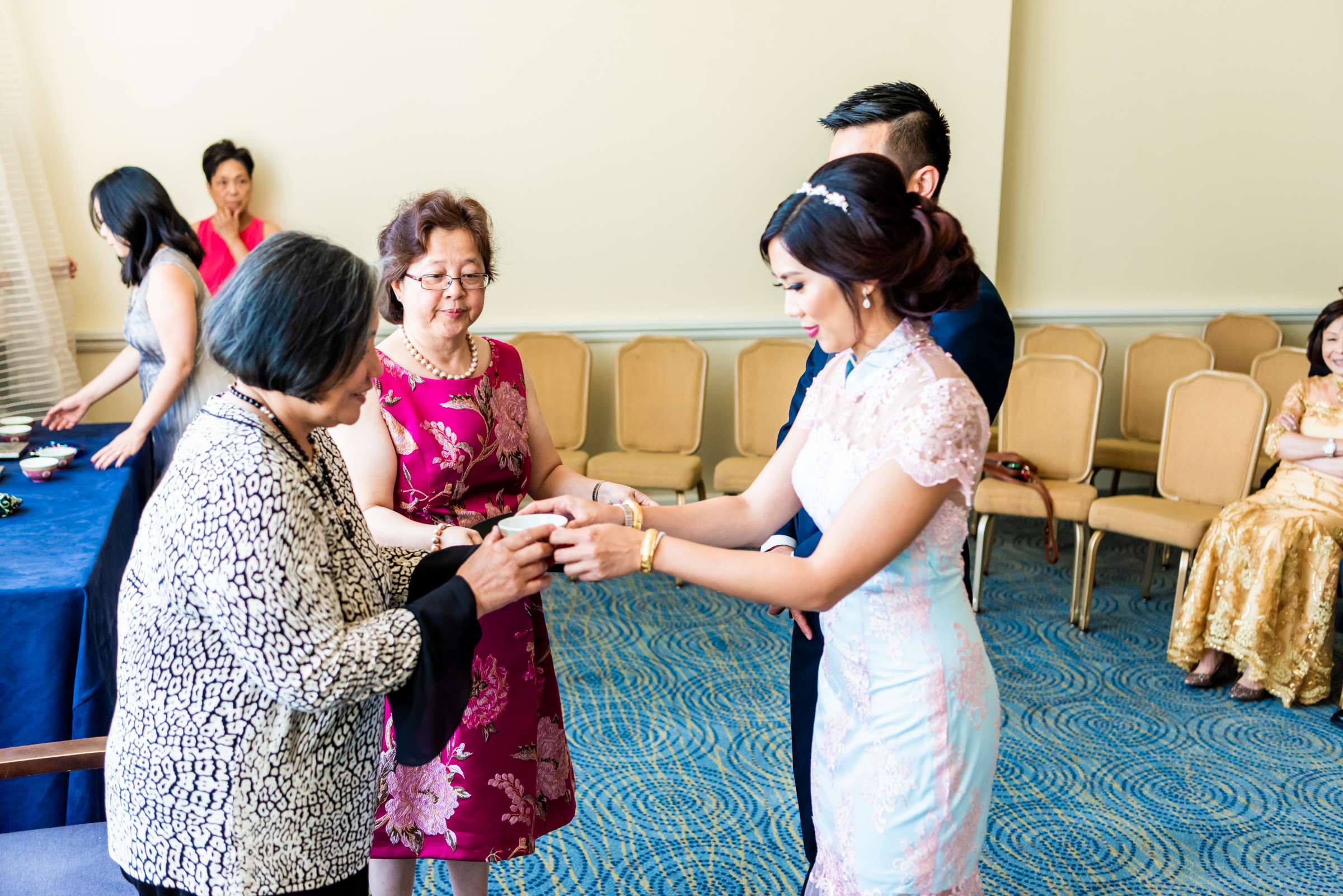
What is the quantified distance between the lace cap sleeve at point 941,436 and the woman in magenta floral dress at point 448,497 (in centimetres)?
87

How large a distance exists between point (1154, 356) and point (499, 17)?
393cm

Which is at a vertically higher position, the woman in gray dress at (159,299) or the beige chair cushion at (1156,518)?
the woman in gray dress at (159,299)

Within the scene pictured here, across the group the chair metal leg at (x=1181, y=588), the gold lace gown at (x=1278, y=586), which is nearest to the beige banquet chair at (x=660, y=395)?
the chair metal leg at (x=1181, y=588)

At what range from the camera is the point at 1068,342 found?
19.7ft

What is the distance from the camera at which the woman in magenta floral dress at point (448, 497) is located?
2.11 meters

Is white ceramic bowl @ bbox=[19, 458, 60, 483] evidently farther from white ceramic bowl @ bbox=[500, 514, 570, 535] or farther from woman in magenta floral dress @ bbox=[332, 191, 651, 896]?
white ceramic bowl @ bbox=[500, 514, 570, 535]

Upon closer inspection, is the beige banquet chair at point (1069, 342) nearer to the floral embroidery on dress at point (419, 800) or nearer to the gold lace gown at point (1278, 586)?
the gold lace gown at point (1278, 586)

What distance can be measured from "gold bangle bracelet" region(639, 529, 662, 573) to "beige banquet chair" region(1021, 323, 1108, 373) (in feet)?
15.3

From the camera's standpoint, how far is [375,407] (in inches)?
83.0

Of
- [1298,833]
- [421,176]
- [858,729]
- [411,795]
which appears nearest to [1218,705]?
[1298,833]

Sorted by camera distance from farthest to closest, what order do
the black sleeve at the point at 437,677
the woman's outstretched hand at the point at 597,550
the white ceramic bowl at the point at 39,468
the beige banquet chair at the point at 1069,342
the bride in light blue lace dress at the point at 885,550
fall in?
the beige banquet chair at the point at 1069,342 → the white ceramic bowl at the point at 39,468 → the woman's outstretched hand at the point at 597,550 → the bride in light blue lace dress at the point at 885,550 → the black sleeve at the point at 437,677

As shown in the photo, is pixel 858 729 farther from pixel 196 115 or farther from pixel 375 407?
pixel 196 115

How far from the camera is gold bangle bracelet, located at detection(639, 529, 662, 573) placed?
1.78 meters

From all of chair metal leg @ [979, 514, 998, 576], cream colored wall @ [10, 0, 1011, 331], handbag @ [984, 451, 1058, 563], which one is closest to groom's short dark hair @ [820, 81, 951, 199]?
handbag @ [984, 451, 1058, 563]
